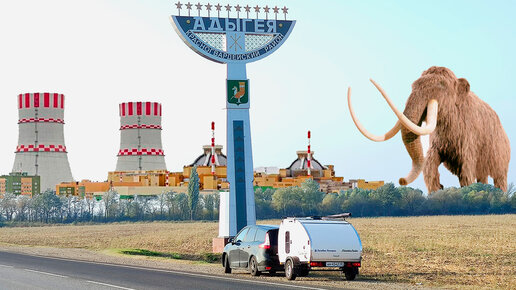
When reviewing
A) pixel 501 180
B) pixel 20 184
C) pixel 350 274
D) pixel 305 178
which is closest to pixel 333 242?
pixel 350 274

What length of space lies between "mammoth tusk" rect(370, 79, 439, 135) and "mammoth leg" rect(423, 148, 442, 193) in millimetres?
1673

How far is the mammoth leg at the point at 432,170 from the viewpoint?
103 feet

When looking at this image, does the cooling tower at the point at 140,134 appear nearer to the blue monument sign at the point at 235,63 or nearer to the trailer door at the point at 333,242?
the blue monument sign at the point at 235,63

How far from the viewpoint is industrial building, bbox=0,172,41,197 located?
123031 millimetres

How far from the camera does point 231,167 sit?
35.3 meters

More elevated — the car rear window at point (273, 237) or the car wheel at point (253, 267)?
the car rear window at point (273, 237)

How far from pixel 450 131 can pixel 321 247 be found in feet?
51.3

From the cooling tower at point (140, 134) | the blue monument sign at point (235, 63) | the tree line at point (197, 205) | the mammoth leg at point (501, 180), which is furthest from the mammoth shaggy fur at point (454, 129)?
the cooling tower at point (140, 134)

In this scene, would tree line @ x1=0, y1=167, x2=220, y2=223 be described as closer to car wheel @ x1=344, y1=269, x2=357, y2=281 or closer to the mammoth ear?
the mammoth ear

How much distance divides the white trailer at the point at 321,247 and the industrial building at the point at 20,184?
10512 centimetres

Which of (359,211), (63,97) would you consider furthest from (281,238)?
(63,97)

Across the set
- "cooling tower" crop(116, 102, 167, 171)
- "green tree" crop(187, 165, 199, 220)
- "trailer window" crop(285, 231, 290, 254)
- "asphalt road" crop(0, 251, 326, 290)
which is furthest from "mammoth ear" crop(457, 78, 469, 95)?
"cooling tower" crop(116, 102, 167, 171)

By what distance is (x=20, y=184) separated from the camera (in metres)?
128

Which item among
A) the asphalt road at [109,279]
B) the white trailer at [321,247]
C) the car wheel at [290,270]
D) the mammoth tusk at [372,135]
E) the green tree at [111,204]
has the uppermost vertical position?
the mammoth tusk at [372,135]
